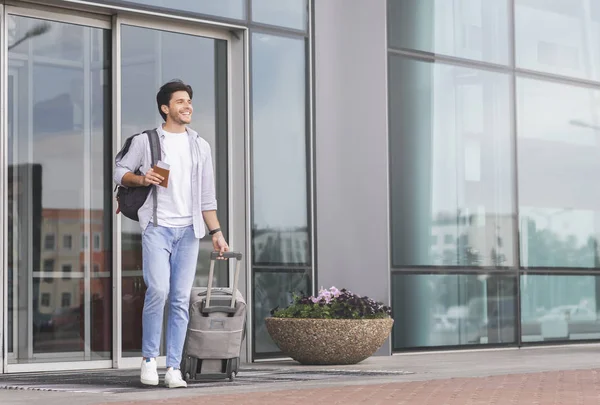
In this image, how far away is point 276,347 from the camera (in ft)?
35.3

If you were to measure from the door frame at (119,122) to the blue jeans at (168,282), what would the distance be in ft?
8.12

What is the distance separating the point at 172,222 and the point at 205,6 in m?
3.67

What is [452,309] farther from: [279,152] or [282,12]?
[282,12]

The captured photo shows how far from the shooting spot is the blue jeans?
7.23 metres

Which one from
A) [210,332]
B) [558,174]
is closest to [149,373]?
[210,332]

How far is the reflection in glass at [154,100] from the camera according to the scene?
10039 mm

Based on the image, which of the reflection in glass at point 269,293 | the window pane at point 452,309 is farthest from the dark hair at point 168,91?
the window pane at point 452,309

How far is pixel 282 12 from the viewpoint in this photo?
1107 cm

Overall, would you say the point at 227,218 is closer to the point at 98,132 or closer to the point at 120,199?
the point at 98,132

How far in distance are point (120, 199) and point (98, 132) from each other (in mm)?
2739

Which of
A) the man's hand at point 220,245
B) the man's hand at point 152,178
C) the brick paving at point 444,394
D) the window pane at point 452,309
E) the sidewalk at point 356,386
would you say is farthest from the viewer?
the window pane at point 452,309

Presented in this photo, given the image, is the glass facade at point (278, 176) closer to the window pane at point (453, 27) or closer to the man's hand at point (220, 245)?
the window pane at point (453, 27)

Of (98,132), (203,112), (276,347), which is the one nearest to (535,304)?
(276,347)

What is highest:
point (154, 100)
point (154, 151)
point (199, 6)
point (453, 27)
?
point (453, 27)
